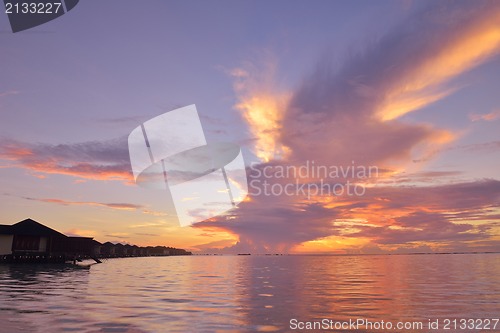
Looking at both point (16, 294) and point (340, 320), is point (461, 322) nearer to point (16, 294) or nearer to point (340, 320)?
point (340, 320)

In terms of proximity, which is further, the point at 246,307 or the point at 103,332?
the point at 246,307

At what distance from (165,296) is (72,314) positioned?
991 centimetres

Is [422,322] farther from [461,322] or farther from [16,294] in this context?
[16,294]

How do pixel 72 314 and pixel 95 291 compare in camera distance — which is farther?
pixel 95 291

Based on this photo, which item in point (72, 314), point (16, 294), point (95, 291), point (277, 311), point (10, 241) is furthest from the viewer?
point (10, 241)

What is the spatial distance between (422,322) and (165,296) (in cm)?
1800

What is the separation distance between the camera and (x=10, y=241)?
64.1m

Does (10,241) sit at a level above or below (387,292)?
above

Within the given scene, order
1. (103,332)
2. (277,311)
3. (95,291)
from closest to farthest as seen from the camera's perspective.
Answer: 1. (103,332)
2. (277,311)
3. (95,291)

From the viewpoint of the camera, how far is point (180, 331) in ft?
55.5

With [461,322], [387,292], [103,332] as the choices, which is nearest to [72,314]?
[103,332]

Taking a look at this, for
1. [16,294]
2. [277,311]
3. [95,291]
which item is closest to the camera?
[277,311]

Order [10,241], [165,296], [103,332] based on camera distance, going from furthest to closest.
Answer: [10,241], [165,296], [103,332]

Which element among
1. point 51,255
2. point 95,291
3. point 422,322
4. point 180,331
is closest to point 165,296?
point 95,291
